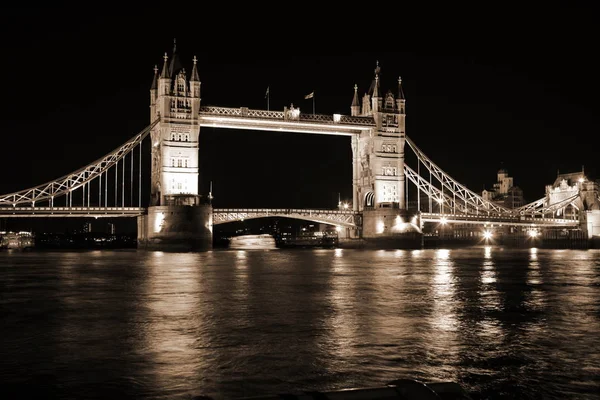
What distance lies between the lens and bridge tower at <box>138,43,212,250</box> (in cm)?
5947

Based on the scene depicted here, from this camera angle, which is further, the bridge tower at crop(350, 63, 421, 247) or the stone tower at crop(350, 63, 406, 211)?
the stone tower at crop(350, 63, 406, 211)

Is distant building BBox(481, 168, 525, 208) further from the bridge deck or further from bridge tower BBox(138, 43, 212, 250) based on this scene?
the bridge deck

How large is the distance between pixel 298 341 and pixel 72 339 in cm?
388

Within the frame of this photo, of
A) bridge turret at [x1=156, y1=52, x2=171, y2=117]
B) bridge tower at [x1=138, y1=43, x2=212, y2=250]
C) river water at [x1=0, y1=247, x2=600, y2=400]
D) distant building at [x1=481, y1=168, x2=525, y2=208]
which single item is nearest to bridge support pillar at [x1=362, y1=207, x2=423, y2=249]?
bridge tower at [x1=138, y1=43, x2=212, y2=250]

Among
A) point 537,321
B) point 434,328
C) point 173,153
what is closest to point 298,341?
point 434,328

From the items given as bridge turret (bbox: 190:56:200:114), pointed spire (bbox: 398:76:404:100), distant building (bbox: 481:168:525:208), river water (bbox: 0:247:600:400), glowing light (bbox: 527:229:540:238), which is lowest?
river water (bbox: 0:247:600:400)

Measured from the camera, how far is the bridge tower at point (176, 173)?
59469 millimetres

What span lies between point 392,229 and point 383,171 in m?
6.43

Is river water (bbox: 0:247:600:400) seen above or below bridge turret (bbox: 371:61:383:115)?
below

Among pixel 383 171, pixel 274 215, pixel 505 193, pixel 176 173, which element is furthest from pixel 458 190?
pixel 505 193

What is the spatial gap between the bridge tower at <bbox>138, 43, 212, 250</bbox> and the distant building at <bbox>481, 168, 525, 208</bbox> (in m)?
86.9

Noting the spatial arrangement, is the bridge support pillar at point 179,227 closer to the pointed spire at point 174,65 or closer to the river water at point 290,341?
the pointed spire at point 174,65

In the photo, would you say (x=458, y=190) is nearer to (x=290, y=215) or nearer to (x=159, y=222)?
(x=290, y=215)

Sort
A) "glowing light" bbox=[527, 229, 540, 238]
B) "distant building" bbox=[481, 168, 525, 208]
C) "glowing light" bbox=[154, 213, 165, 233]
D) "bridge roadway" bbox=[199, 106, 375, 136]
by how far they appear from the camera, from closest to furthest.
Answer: "glowing light" bbox=[154, 213, 165, 233]
"bridge roadway" bbox=[199, 106, 375, 136]
"glowing light" bbox=[527, 229, 540, 238]
"distant building" bbox=[481, 168, 525, 208]
